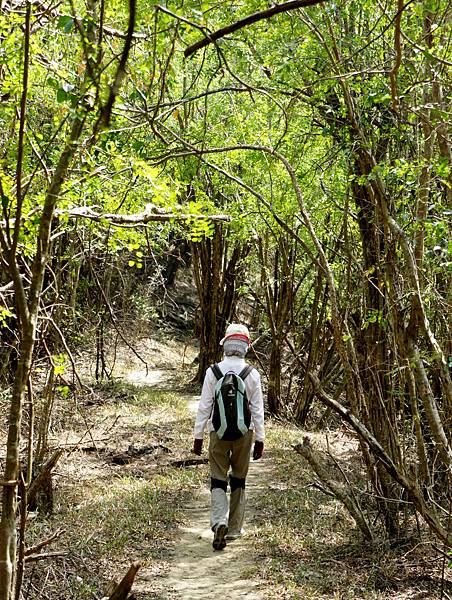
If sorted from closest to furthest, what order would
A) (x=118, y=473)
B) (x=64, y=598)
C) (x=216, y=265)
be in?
(x=64, y=598) → (x=118, y=473) → (x=216, y=265)

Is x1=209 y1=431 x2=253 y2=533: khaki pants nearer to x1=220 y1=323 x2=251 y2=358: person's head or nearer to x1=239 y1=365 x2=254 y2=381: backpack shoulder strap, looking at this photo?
x1=239 y1=365 x2=254 y2=381: backpack shoulder strap

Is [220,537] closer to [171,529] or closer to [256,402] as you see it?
[171,529]

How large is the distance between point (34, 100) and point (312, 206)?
18.8 feet

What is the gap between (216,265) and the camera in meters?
17.7

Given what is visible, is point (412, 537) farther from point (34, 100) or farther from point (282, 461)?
point (34, 100)

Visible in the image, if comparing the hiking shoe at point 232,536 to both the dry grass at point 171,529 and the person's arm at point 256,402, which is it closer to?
the dry grass at point 171,529

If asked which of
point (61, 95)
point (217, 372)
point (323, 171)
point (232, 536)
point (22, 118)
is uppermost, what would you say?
point (323, 171)

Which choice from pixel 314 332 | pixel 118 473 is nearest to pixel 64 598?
pixel 118 473

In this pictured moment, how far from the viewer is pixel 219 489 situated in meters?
6.80

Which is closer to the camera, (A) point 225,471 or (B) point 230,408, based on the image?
(B) point 230,408

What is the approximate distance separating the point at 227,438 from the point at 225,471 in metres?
0.41

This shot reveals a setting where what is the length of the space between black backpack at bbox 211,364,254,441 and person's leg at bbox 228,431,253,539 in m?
0.17

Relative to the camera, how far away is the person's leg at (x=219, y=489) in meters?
6.72

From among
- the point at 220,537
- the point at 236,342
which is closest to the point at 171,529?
the point at 220,537
